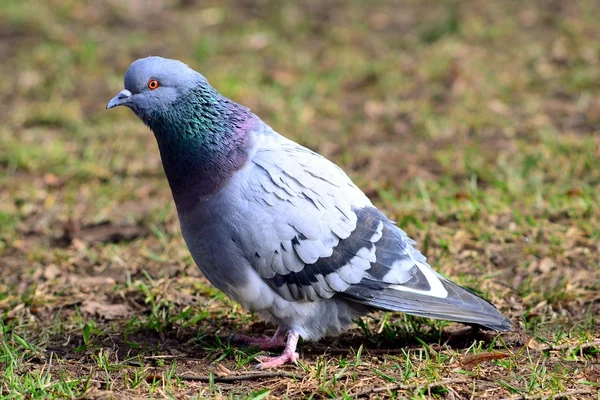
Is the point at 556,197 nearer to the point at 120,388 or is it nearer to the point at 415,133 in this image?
the point at 415,133

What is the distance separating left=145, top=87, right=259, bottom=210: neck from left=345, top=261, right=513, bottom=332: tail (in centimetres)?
88

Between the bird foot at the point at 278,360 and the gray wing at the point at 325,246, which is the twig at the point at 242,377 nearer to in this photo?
the bird foot at the point at 278,360

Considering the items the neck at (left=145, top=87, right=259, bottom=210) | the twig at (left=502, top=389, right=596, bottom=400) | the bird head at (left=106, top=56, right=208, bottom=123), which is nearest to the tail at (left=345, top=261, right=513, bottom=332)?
the twig at (left=502, top=389, right=596, bottom=400)

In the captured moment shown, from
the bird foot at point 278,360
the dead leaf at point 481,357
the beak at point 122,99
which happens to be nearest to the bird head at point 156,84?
the beak at point 122,99

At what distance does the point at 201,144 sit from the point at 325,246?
784 mm

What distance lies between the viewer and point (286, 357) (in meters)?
4.13

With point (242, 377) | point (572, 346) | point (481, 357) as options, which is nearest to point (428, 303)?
point (481, 357)

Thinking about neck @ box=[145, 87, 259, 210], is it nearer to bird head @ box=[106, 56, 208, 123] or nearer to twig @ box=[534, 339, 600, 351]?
bird head @ box=[106, 56, 208, 123]

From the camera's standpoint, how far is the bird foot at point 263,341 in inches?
174

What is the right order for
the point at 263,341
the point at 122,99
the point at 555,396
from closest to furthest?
the point at 555,396, the point at 122,99, the point at 263,341

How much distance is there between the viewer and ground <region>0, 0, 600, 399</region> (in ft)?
13.3

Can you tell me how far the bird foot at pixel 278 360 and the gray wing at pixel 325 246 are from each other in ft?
0.92

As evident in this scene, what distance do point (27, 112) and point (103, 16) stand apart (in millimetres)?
2602

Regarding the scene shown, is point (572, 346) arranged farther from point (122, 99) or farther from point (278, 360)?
point (122, 99)
